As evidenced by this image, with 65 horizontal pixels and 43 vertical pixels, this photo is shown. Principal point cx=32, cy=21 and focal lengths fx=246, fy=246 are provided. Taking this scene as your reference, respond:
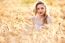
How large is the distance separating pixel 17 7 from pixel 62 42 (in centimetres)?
92

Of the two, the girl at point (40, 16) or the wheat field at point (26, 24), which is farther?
the girl at point (40, 16)

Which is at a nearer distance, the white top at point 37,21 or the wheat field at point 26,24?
the wheat field at point 26,24

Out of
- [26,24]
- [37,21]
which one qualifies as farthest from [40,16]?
[26,24]

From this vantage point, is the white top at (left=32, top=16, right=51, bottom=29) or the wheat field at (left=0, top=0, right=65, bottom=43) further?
the white top at (left=32, top=16, right=51, bottom=29)

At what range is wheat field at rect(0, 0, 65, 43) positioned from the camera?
2.42m

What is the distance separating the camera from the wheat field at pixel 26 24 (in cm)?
242

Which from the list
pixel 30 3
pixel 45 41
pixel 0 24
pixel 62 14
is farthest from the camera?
pixel 30 3

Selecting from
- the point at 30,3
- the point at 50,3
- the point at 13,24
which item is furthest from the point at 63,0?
the point at 13,24

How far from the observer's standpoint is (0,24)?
8.76ft

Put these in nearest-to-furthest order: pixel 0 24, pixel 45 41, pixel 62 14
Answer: pixel 45 41 < pixel 0 24 < pixel 62 14

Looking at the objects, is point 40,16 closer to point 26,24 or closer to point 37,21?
point 37,21

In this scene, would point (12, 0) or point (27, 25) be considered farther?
point (12, 0)

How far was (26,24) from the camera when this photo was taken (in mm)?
2756

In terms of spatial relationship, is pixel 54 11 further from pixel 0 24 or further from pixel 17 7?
pixel 0 24
